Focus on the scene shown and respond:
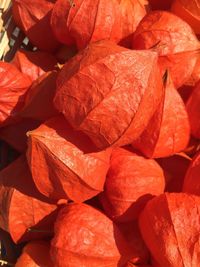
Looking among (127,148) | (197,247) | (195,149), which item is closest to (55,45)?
(127,148)

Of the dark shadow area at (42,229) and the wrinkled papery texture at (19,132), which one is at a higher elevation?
the wrinkled papery texture at (19,132)

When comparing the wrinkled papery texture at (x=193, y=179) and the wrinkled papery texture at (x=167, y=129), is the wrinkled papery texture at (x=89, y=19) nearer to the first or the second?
the wrinkled papery texture at (x=167, y=129)

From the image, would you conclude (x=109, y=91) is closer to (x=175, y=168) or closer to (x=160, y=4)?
(x=175, y=168)

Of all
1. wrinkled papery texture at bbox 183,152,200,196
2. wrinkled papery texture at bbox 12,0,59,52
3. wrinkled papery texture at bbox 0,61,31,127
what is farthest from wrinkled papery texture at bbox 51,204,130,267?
wrinkled papery texture at bbox 12,0,59,52

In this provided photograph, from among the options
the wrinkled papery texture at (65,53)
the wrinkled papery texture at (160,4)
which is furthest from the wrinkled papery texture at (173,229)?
the wrinkled papery texture at (160,4)

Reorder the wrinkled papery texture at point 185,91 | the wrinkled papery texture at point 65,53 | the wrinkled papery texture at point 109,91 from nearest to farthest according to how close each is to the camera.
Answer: the wrinkled papery texture at point 109,91, the wrinkled papery texture at point 185,91, the wrinkled papery texture at point 65,53

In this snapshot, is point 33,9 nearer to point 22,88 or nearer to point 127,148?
point 22,88
